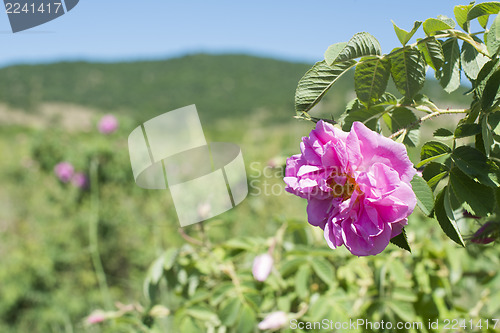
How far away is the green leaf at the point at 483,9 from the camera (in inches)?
20.6

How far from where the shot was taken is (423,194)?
0.47 metres

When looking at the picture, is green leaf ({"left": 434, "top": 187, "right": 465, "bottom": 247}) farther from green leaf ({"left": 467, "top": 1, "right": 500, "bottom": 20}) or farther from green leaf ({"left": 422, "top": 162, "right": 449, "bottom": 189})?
green leaf ({"left": 467, "top": 1, "right": 500, "bottom": 20})

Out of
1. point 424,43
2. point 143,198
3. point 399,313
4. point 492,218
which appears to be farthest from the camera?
point 143,198

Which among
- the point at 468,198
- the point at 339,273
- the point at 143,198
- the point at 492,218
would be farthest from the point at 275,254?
the point at 143,198

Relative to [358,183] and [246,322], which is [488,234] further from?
[246,322]

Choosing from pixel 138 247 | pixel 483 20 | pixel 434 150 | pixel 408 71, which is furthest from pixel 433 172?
pixel 138 247

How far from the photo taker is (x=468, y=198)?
1.71 ft

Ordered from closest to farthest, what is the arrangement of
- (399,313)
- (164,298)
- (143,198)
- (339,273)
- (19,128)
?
(399,313)
(339,273)
(164,298)
(143,198)
(19,128)

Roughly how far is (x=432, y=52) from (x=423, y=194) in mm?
208

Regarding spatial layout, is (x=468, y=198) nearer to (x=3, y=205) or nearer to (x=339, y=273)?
(x=339, y=273)

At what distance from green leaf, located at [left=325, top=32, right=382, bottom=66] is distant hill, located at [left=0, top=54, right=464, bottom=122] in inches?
734

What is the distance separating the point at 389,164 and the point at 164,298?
1446 millimetres

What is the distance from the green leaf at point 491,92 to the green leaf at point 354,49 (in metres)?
0.14

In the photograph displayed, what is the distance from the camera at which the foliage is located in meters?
0.50
